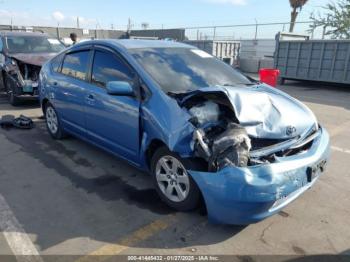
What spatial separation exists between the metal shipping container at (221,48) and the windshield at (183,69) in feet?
46.8

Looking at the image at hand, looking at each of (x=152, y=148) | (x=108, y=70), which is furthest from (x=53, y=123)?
(x=152, y=148)

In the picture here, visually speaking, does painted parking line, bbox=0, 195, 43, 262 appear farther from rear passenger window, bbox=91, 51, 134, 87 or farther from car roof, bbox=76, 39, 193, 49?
car roof, bbox=76, 39, 193, 49

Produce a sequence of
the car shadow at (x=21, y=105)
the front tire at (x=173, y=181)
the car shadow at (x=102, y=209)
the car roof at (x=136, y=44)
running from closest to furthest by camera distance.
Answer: the car shadow at (x=102, y=209), the front tire at (x=173, y=181), the car roof at (x=136, y=44), the car shadow at (x=21, y=105)

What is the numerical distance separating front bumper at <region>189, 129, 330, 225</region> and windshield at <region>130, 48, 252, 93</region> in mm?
1168

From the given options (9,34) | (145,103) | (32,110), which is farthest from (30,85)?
(145,103)

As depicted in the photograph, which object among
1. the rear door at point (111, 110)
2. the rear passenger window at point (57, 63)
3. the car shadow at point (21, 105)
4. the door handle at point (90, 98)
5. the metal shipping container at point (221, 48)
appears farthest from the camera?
the metal shipping container at point (221, 48)

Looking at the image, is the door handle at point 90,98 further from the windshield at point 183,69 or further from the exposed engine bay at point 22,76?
the exposed engine bay at point 22,76

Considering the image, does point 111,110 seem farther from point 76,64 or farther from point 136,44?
point 76,64

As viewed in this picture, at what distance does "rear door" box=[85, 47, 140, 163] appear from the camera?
3.66 meters

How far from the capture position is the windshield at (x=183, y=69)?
360 centimetres

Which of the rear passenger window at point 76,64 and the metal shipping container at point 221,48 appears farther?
the metal shipping container at point 221,48

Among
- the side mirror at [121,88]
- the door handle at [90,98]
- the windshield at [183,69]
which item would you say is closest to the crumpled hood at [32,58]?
the door handle at [90,98]

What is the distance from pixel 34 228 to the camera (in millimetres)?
3096

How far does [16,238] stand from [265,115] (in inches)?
102
